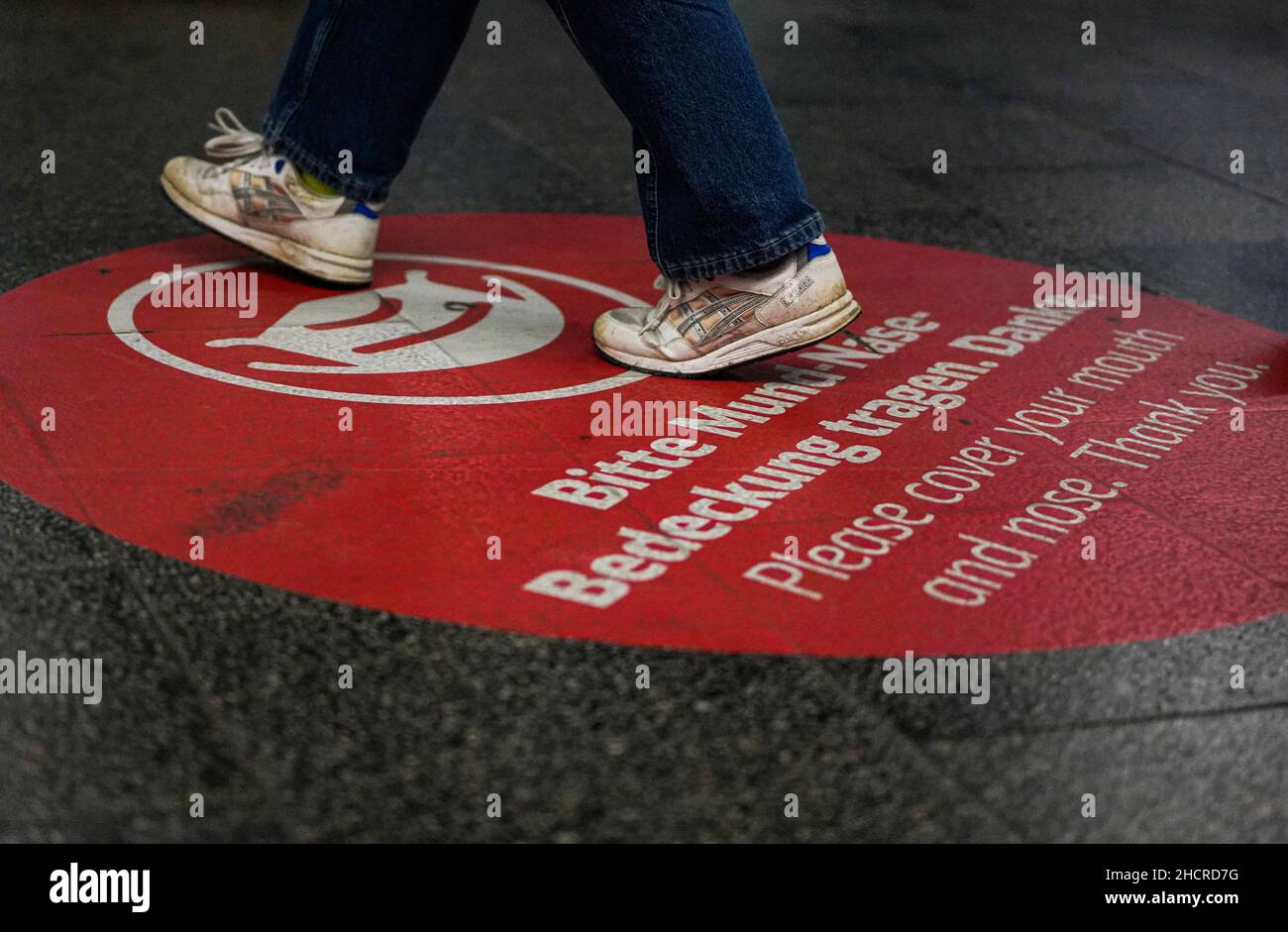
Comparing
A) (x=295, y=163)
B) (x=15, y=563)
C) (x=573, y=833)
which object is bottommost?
(x=573, y=833)

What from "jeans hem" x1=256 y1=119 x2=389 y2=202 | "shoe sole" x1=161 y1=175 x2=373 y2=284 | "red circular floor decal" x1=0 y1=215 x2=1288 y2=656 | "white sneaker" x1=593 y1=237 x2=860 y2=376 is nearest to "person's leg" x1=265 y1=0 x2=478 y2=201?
"jeans hem" x1=256 y1=119 x2=389 y2=202

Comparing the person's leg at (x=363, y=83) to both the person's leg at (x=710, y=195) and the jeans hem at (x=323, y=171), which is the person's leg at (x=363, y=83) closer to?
the jeans hem at (x=323, y=171)

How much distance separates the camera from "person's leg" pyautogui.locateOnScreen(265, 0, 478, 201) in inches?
125

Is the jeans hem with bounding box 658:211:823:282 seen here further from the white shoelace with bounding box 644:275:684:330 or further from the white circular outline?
the white circular outline

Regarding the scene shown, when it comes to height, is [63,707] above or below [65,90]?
below

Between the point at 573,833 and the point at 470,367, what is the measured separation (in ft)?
4.76

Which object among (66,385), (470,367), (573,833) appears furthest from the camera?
(470,367)

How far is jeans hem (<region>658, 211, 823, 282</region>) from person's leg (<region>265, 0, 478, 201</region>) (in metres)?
0.75

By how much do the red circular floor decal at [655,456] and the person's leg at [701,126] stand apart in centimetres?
29

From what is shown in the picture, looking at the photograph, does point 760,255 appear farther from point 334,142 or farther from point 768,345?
point 334,142

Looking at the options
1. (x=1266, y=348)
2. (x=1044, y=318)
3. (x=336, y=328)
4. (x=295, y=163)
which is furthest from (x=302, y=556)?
(x=1266, y=348)

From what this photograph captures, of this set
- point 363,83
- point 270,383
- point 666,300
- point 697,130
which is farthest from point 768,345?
point 363,83

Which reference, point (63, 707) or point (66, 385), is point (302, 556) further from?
point (66, 385)

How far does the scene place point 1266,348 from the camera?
11.1 feet
